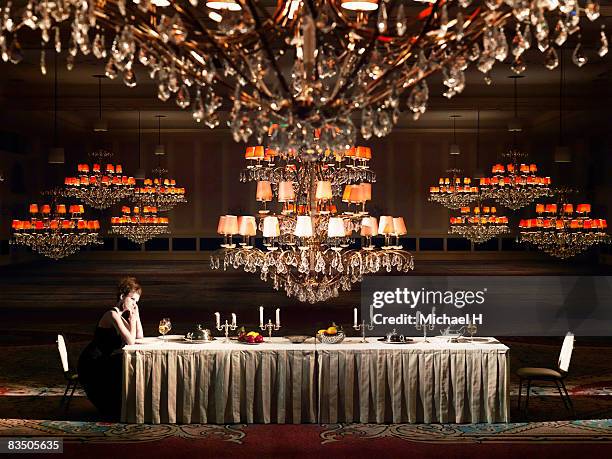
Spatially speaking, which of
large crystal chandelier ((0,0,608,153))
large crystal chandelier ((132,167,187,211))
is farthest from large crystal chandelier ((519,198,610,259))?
large crystal chandelier ((0,0,608,153))

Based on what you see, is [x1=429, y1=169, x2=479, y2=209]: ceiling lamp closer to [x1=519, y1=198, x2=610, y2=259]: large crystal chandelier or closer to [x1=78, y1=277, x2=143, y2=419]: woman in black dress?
[x1=519, y1=198, x2=610, y2=259]: large crystal chandelier

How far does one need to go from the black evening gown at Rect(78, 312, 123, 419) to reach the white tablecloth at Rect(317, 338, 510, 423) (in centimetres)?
171

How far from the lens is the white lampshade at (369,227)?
7.62m

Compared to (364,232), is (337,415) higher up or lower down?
lower down

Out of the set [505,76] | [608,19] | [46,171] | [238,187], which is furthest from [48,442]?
[46,171]

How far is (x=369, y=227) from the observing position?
301 inches

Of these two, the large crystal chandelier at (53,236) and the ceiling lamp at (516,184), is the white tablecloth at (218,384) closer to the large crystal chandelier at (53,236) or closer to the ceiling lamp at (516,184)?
the large crystal chandelier at (53,236)

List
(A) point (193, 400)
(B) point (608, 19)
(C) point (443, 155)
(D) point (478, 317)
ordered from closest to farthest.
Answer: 1. (A) point (193, 400)
2. (B) point (608, 19)
3. (D) point (478, 317)
4. (C) point (443, 155)

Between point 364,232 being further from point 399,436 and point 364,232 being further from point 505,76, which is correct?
point 505,76

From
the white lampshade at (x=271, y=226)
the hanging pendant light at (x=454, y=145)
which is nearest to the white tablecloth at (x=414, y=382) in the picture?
the white lampshade at (x=271, y=226)

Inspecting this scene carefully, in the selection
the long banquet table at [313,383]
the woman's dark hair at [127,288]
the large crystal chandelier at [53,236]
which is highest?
the large crystal chandelier at [53,236]

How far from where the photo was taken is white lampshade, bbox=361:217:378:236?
7.62 meters

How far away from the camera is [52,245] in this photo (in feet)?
52.0

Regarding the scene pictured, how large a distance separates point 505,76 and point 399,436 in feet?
29.2
